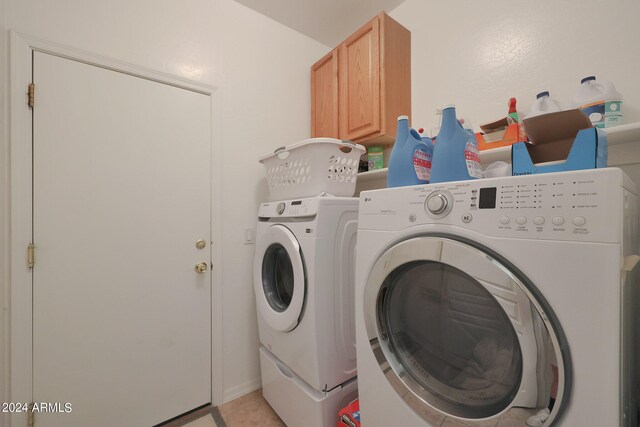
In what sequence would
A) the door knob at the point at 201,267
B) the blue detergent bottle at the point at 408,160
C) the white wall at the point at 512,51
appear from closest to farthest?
the blue detergent bottle at the point at 408,160
the white wall at the point at 512,51
the door knob at the point at 201,267

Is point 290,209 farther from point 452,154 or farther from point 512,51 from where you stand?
point 512,51

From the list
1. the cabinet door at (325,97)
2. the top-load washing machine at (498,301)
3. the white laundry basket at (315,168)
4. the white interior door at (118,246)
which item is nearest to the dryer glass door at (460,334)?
the top-load washing machine at (498,301)

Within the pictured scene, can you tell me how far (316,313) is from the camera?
1.15 meters

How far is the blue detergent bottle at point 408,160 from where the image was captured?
2.99 ft

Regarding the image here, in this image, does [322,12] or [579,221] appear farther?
[322,12]

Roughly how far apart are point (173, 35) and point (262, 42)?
592 millimetres

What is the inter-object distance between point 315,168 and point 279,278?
0.68m

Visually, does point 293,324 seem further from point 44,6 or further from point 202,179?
point 44,6

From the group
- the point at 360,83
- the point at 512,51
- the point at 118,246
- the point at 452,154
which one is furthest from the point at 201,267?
the point at 512,51

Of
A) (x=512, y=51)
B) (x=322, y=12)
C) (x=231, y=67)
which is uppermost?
(x=322, y=12)

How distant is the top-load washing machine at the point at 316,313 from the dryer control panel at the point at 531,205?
0.47 metres

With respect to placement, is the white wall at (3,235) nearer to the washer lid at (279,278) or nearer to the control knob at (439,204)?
the washer lid at (279,278)

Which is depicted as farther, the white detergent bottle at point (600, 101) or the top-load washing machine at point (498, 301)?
the white detergent bottle at point (600, 101)

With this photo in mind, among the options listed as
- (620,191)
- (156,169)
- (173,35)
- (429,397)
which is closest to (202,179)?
(156,169)
